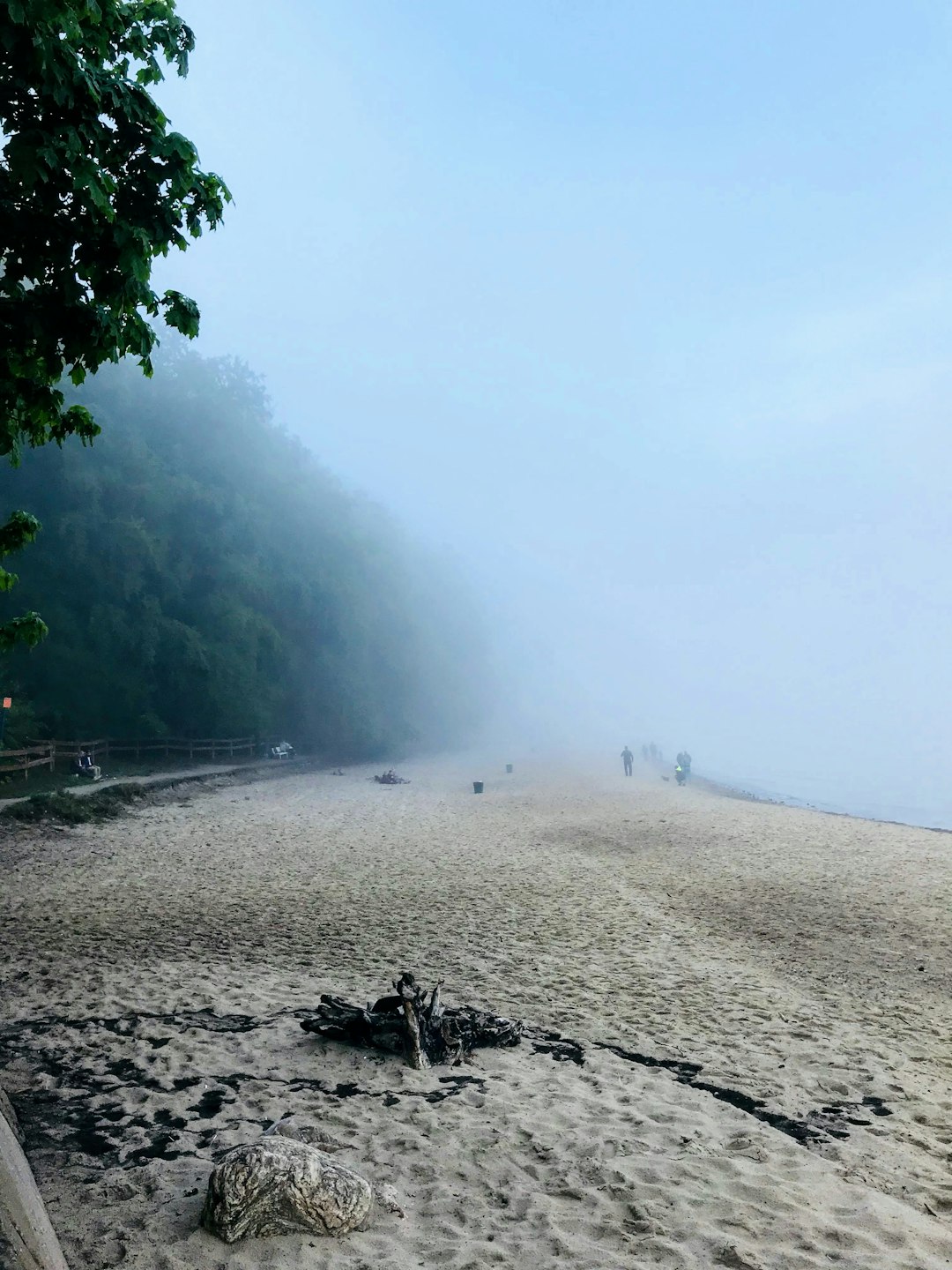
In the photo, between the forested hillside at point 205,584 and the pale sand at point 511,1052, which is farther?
the forested hillside at point 205,584

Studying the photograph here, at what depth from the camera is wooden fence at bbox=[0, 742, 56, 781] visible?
23489 millimetres

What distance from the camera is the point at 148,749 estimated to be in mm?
33094

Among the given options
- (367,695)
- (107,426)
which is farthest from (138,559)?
(367,695)

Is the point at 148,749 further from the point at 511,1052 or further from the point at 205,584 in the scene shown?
the point at 511,1052

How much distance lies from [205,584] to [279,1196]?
3741 cm

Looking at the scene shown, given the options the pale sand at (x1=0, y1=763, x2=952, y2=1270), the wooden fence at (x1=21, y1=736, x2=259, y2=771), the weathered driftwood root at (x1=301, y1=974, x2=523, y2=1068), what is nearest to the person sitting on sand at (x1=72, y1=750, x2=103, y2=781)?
the wooden fence at (x1=21, y1=736, x2=259, y2=771)

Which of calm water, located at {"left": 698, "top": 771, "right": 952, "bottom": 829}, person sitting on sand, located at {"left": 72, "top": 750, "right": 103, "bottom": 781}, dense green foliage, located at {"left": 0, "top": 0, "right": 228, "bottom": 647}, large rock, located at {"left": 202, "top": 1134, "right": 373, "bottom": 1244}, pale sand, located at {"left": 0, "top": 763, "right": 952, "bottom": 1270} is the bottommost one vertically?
calm water, located at {"left": 698, "top": 771, "right": 952, "bottom": 829}

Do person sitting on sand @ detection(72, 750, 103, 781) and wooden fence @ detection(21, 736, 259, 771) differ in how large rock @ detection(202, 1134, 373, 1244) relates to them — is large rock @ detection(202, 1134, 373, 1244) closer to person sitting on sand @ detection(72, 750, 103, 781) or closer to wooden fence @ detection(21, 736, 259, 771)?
wooden fence @ detection(21, 736, 259, 771)

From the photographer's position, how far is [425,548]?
87.2 metres

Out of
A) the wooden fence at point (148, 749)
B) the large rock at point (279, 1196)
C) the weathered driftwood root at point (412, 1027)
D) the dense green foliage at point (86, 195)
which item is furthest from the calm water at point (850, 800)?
the dense green foliage at point (86, 195)

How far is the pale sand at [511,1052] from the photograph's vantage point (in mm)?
4445

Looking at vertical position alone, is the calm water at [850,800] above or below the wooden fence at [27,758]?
below

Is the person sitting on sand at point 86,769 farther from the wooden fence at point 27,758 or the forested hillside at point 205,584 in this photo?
the forested hillside at point 205,584

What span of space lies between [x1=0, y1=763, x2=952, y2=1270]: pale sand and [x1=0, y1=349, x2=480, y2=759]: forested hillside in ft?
54.0
